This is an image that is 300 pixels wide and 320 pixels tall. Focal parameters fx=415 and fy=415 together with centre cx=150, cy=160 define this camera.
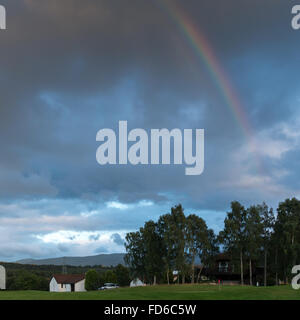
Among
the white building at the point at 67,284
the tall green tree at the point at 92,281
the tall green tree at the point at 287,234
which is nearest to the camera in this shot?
the tall green tree at the point at 287,234

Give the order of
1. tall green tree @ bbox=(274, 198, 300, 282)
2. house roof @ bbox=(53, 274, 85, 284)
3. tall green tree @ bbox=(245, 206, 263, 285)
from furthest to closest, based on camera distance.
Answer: house roof @ bbox=(53, 274, 85, 284), tall green tree @ bbox=(245, 206, 263, 285), tall green tree @ bbox=(274, 198, 300, 282)

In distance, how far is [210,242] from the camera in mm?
84188

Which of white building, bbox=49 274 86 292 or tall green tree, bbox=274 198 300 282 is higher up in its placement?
tall green tree, bbox=274 198 300 282

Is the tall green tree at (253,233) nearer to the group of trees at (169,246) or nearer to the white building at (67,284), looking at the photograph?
the group of trees at (169,246)

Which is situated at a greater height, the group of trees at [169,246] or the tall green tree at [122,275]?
the group of trees at [169,246]

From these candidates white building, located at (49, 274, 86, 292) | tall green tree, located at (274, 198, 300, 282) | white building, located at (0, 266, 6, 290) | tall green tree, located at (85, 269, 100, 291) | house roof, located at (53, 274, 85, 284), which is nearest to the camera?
tall green tree, located at (274, 198, 300, 282)

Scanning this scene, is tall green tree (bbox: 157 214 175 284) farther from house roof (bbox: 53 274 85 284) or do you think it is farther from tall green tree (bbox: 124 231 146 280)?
house roof (bbox: 53 274 85 284)

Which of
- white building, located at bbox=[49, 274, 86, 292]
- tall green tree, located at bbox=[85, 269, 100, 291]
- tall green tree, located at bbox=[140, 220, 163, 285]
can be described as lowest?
white building, located at bbox=[49, 274, 86, 292]

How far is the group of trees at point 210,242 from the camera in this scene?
75.9 meters

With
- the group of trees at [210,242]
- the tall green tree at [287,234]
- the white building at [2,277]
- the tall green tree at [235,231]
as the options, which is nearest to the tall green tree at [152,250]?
the group of trees at [210,242]

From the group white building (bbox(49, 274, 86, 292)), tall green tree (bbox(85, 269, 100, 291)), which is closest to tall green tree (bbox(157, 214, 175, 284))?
tall green tree (bbox(85, 269, 100, 291))

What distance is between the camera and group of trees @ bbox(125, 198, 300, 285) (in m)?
75.9

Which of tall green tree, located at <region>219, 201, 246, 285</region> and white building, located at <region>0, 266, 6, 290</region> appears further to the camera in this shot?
white building, located at <region>0, 266, 6, 290</region>

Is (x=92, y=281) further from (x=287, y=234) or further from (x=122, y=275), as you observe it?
(x=287, y=234)
